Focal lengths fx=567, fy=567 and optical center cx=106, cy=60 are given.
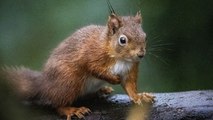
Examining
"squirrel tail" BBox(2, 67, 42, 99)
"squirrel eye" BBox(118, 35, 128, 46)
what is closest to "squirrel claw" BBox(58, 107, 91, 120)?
"squirrel tail" BBox(2, 67, 42, 99)

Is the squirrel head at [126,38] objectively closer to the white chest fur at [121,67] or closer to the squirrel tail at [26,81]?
the white chest fur at [121,67]

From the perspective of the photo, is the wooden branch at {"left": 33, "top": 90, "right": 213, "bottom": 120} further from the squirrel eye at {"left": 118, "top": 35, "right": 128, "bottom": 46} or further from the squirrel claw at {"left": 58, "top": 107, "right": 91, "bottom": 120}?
the squirrel eye at {"left": 118, "top": 35, "right": 128, "bottom": 46}

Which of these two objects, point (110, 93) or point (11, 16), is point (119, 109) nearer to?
point (110, 93)

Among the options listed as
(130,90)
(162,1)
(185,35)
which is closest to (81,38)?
(130,90)

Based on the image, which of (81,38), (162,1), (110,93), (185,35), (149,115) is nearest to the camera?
(149,115)

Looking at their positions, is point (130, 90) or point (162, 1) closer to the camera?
point (130, 90)

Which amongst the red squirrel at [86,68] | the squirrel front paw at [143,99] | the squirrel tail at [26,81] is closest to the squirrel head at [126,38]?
the red squirrel at [86,68]
